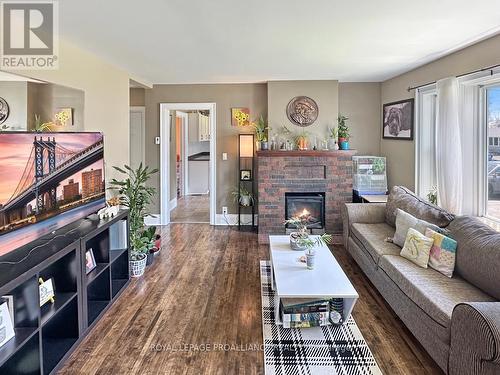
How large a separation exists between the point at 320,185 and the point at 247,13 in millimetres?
3187

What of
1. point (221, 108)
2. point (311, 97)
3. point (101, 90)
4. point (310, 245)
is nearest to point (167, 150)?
point (221, 108)

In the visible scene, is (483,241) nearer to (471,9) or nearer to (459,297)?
(459,297)

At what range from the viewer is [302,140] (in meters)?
5.65

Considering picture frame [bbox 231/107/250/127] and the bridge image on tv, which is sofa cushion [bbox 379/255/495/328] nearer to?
the bridge image on tv

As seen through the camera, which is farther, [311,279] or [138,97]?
[138,97]

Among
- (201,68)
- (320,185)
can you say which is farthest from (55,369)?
(320,185)

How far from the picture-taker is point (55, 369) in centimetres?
232

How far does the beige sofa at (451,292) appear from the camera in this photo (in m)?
1.85

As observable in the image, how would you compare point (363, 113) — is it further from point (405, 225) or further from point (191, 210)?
point (191, 210)

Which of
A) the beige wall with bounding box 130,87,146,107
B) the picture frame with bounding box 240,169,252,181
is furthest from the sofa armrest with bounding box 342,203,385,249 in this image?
the beige wall with bounding box 130,87,146,107

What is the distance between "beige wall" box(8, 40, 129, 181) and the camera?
3.37 m

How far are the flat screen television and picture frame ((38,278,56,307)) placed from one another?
302 mm

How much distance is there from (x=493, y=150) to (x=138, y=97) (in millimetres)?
5181

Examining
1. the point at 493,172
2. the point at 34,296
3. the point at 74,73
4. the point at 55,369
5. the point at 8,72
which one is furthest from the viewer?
the point at 493,172
